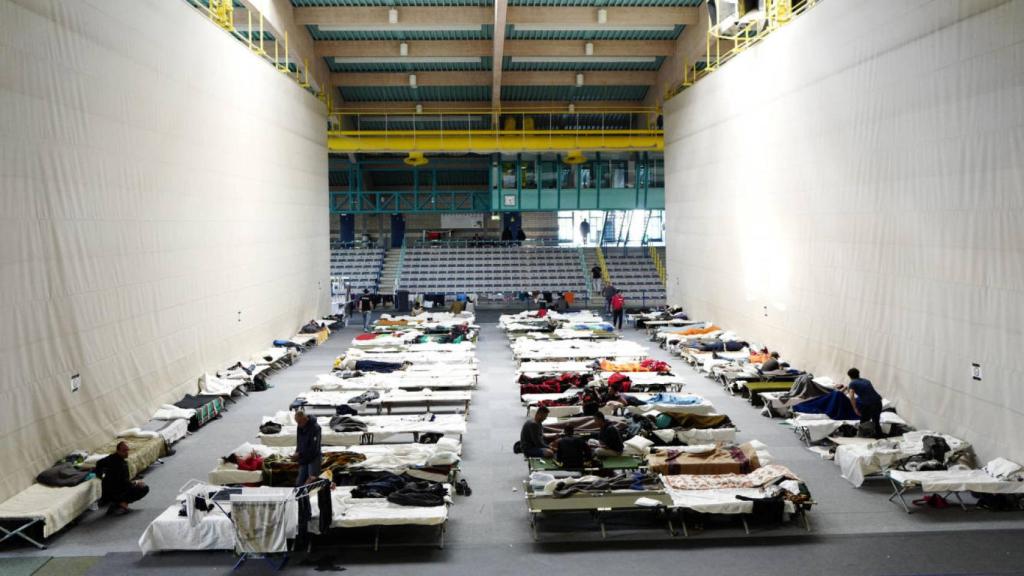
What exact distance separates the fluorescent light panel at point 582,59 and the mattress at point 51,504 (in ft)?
72.8

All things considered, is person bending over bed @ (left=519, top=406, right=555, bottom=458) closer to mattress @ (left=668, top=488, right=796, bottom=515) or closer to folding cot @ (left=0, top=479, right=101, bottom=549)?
mattress @ (left=668, top=488, right=796, bottom=515)

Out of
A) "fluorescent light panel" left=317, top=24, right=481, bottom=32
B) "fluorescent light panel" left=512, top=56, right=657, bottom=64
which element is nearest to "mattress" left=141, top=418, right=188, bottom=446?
"fluorescent light panel" left=317, top=24, right=481, bottom=32

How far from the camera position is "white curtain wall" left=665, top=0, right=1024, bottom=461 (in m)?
10.8

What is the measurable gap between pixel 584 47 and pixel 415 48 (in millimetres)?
5576

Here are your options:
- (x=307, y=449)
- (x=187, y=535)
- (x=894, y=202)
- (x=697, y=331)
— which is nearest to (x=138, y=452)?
(x=307, y=449)

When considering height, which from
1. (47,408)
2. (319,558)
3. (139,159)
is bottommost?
(319,558)

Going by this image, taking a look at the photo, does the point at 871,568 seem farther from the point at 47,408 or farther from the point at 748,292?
the point at 748,292

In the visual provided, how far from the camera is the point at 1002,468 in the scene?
10141 mm

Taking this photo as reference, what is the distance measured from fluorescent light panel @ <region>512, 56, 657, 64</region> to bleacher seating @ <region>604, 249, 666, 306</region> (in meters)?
8.57

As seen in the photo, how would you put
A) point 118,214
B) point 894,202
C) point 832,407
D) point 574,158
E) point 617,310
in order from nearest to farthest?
point 118,214 → point 832,407 → point 894,202 → point 617,310 → point 574,158

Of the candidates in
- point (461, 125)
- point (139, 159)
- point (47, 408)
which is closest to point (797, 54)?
point (139, 159)

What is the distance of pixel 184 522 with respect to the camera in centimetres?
892

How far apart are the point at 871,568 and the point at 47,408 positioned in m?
9.65

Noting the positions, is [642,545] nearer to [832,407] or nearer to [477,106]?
[832,407]
